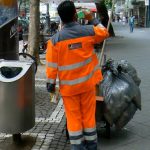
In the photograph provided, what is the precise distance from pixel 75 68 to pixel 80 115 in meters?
0.55

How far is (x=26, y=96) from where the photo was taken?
222 inches

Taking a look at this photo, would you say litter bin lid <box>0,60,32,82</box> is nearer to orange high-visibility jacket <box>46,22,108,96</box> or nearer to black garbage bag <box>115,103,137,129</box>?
orange high-visibility jacket <box>46,22,108,96</box>

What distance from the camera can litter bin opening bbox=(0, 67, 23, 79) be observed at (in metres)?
5.82

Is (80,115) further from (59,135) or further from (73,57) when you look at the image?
(59,135)

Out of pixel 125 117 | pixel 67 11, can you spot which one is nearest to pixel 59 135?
pixel 125 117

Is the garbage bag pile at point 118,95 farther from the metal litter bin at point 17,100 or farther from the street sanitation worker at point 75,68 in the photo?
the metal litter bin at point 17,100

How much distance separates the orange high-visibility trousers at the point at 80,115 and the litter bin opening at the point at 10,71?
0.89 meters

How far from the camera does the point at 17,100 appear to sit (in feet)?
18.1

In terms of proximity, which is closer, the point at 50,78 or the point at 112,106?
the point at 50,78

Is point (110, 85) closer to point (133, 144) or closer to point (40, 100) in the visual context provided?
point (133, 144)

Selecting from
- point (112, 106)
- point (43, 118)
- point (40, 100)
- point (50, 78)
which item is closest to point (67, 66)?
point (50, 78)

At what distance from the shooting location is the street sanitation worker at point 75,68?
16.9 ft

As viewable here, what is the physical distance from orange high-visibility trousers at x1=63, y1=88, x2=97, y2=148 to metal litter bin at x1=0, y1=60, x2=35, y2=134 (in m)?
0.59

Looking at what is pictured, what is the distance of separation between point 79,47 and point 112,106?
3.95 feet
